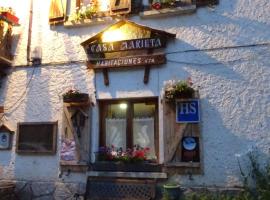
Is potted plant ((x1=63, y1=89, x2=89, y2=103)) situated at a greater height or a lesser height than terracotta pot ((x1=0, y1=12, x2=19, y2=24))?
lesser

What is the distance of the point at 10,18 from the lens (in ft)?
28.7

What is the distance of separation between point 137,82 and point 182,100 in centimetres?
111

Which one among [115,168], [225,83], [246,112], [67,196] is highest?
[225,83]

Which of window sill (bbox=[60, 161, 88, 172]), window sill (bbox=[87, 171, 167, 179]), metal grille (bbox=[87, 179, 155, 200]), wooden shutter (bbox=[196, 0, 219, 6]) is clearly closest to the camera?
metal grille (bbox=[87, 179, 155, 200])

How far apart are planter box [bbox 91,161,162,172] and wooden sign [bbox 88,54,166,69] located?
6.90 ft

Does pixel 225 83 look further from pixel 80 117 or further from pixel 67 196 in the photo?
pixel 67 196

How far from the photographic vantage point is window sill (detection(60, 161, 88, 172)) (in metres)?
7.86

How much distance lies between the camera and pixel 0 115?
891 centimetres

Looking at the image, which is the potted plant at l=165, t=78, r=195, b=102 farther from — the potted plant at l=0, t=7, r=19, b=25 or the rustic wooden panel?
the potted plant at l=0, t=7, r=19, b=25

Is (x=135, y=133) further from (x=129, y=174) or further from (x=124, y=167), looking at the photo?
(x=129, y=174)

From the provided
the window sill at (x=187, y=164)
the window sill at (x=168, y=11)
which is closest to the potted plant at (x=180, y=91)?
the window sill at (x=187, y=164)

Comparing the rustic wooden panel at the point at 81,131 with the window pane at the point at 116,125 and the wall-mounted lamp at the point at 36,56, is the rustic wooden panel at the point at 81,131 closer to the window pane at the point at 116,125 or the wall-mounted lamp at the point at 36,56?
the window pane at the point at 116,125

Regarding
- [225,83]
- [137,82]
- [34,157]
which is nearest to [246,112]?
[225,83]

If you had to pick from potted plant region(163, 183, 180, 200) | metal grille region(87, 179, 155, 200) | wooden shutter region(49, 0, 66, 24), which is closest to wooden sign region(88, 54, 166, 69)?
wooden shutter region(49, 0, 66, 24)
